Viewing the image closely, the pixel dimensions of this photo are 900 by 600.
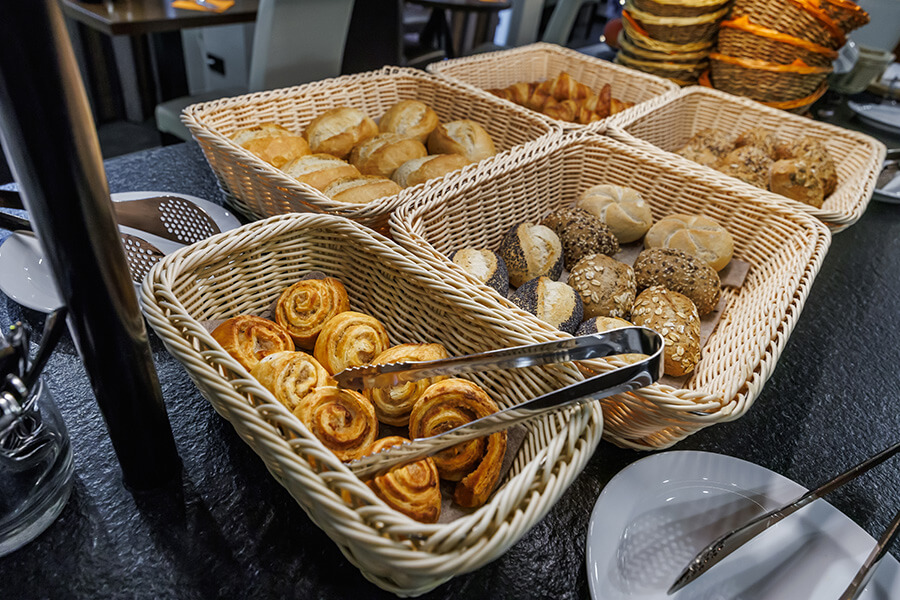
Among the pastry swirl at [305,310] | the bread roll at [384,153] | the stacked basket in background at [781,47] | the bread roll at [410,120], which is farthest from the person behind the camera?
the stacked basket in background at [781,47]

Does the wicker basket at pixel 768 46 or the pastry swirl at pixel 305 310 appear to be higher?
the wicker basket at pixel 768 46

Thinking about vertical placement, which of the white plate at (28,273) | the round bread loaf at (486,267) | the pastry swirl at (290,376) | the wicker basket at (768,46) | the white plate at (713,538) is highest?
the wicker basket at (768,46)

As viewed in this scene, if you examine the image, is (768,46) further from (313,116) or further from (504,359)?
(504,359)

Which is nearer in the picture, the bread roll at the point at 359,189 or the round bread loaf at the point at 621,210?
the bread roll at the point at 359,189

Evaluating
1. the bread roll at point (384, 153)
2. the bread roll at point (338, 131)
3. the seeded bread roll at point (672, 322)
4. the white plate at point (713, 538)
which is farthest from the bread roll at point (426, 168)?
the white plate at point (713, 538)

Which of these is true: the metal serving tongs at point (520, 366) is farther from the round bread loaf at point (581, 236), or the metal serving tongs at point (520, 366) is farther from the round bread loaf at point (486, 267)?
the round bread loaf at point (581, 236)

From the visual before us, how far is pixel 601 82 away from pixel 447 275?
127cm

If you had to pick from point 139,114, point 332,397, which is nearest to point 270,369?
point 332,397

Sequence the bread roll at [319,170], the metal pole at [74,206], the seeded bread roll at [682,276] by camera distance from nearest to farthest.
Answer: the metal pole at [74,206] → the seeded bread roll at [682,276] → the bread roll at [319,170]

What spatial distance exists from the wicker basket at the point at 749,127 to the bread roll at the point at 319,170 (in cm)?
60

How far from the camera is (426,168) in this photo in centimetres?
105

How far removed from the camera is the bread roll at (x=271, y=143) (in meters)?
1.07

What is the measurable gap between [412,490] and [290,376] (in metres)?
0.18

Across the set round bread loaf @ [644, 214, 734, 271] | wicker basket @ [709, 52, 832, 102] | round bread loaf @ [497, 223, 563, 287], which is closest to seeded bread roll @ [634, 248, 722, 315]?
round bread loaf @ [644, 214, 734, 271]
